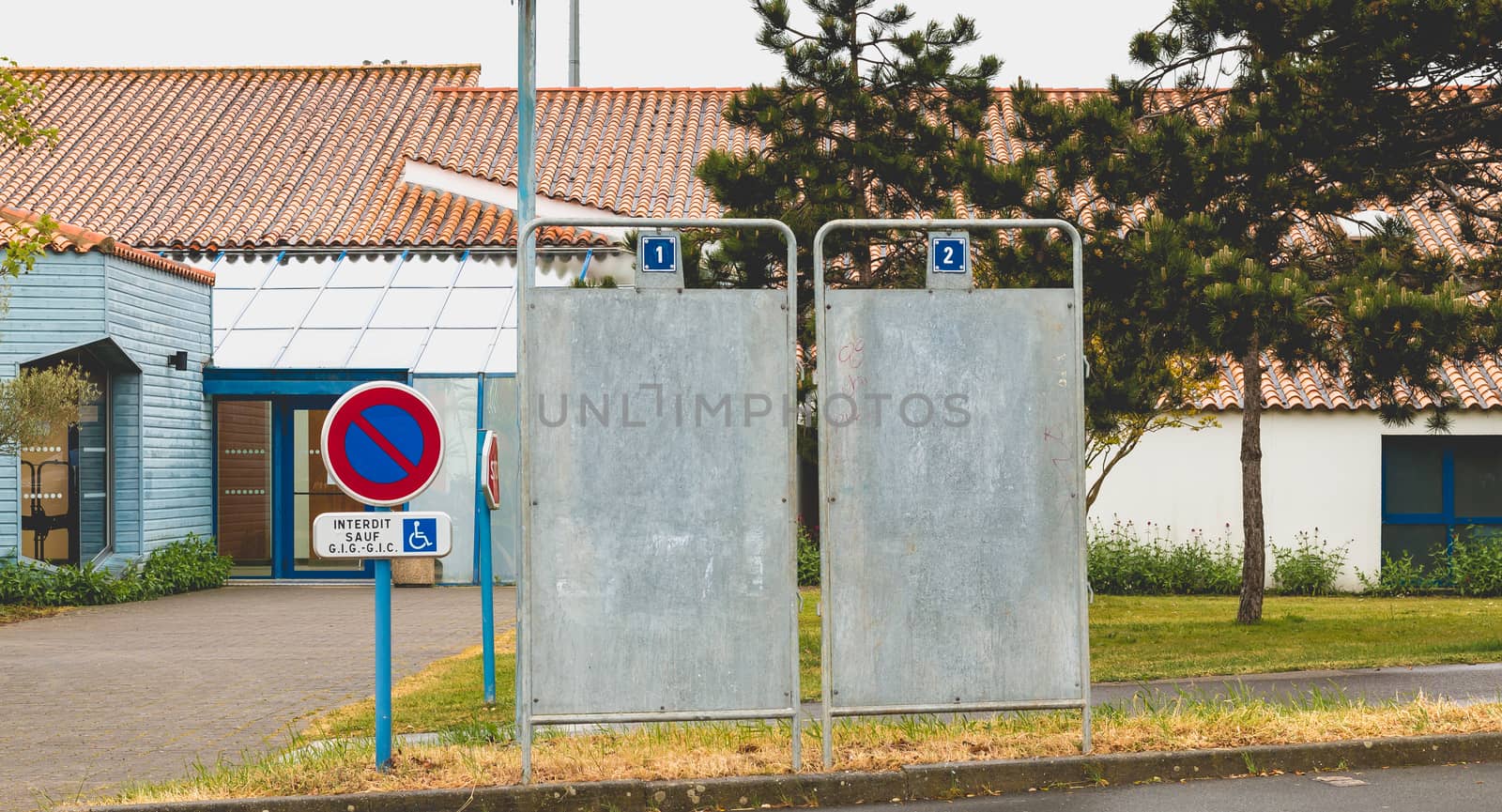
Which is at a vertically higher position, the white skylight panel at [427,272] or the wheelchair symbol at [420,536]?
the white skylight panel at [427,272]

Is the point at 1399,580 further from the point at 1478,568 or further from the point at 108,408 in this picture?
the point at 108,408

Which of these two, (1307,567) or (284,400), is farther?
(284,400)

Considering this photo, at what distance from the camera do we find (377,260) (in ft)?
77.4

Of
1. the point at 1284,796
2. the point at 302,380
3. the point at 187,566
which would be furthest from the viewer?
the point at 302,380

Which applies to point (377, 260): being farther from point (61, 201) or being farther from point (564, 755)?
point (564, 755)

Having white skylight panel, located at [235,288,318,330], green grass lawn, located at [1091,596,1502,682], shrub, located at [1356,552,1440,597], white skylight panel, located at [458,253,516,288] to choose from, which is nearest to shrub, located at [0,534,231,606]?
white skylight panel, located at [235,288,318,330]

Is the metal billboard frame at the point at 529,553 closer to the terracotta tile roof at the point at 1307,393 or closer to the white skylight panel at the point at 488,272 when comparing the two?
the terracotta tile roof at the point at 1307,393

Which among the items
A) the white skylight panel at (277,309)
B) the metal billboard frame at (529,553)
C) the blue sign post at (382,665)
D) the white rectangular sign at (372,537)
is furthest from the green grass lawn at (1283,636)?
the white skylight panel at (277,309)

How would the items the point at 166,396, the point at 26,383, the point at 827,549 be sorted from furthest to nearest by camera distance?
the point at 166,396
the point at 26,383
the point at 827,549

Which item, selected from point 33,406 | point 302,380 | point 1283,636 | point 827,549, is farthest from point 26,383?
point 1283,636

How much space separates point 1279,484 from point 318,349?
44.2 ft

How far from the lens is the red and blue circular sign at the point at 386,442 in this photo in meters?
6.82

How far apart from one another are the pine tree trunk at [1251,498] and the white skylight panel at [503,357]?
9.66 metres

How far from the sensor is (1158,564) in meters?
21.1
